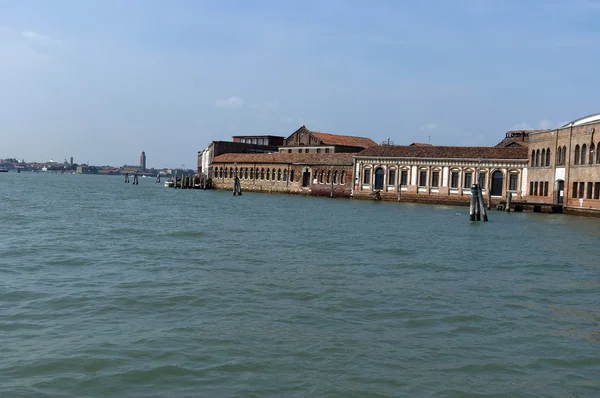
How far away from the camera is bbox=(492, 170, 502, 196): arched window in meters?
45.6

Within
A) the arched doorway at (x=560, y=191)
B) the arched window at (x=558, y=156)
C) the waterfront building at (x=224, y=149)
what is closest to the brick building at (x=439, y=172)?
the arched doorway at (x=560, y=191)

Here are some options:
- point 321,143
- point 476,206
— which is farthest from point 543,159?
point 321,143

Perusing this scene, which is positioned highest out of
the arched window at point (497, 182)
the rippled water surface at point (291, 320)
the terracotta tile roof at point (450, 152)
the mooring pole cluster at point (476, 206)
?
the terracotta tile roof at point (450, 152)

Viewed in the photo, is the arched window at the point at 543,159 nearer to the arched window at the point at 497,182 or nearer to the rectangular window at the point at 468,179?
the arched window at the point at 497,182

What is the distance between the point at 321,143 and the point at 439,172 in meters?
18.9

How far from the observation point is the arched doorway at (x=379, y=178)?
170ft

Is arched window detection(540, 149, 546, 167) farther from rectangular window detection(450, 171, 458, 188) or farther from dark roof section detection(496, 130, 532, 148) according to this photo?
dark roof section detection(496, 130, 532, 148)

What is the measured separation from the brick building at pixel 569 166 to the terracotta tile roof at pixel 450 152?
2.76 meters

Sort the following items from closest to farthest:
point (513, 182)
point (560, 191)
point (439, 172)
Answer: point (560, 191) → point (513, 182) → point (439, 172)

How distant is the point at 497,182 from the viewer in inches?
1800

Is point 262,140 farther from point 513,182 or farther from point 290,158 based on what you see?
point 513,182

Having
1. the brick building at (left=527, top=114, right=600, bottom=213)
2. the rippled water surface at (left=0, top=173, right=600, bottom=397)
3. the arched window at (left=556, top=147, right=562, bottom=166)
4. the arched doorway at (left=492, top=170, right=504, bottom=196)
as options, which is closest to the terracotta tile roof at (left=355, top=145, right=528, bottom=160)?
the arched doorway at (left=492, top=170, right=504, bottom=196)

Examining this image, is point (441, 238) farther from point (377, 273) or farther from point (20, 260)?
point (20, 260)

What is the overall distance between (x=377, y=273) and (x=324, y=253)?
3.10 m
